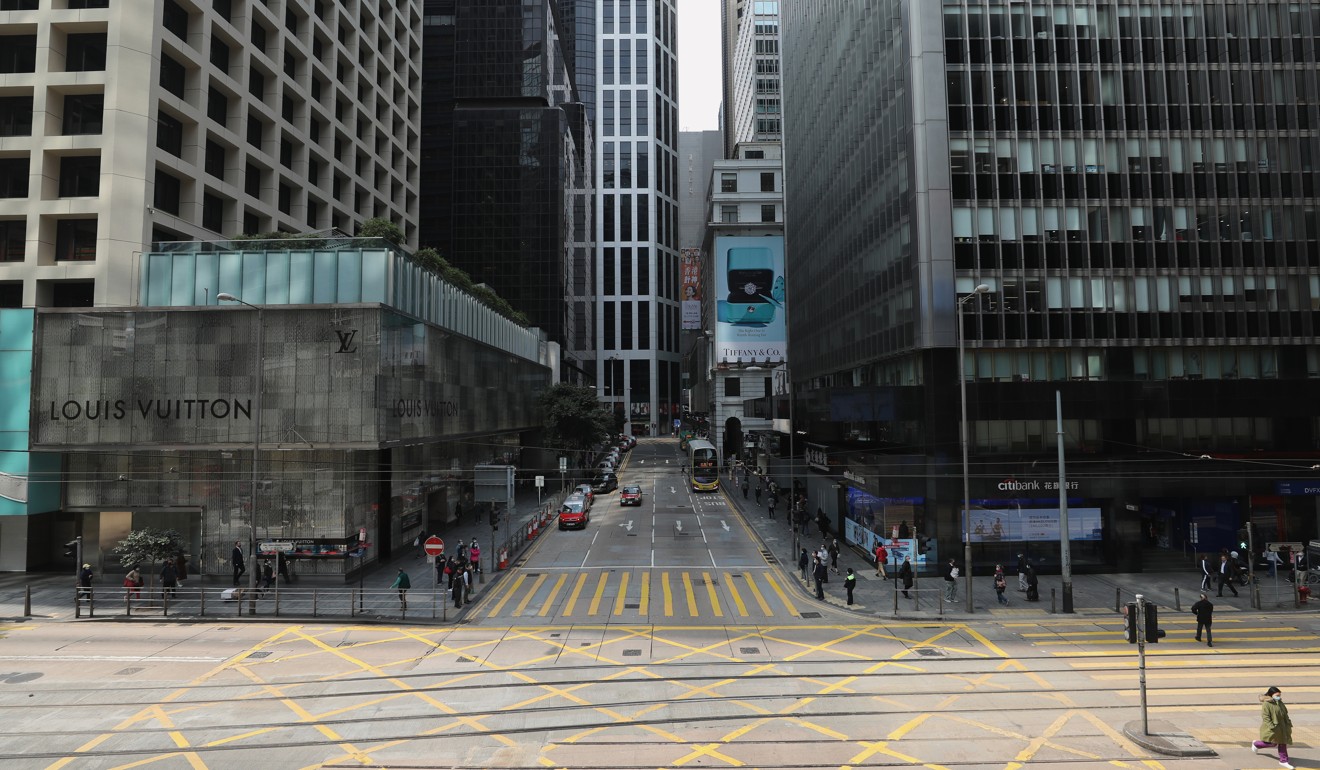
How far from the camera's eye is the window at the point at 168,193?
3522 cm

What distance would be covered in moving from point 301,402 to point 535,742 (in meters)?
21.4

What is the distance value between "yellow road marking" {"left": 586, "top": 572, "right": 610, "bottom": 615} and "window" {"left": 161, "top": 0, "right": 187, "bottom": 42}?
34365 mm

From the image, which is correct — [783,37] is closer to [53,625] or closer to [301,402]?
[301,402]

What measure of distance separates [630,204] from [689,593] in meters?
138

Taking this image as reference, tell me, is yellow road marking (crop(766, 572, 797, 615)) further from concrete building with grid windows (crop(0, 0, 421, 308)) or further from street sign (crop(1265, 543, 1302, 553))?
concrete building with grid windows (crop(0, 0, 421, 308))

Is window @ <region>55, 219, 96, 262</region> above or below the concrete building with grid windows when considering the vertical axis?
below

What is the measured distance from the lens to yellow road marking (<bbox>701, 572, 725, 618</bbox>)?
83.9 ft

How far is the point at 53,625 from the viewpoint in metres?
23.9

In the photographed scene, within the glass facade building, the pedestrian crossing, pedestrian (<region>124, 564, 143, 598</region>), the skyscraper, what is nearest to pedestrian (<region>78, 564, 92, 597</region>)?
pedestrian (<region>124, 564, 143, 598</region>)

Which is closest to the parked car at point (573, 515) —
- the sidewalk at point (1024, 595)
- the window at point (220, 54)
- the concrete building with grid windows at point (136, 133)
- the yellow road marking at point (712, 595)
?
the yellow road marking at point (712, 595)

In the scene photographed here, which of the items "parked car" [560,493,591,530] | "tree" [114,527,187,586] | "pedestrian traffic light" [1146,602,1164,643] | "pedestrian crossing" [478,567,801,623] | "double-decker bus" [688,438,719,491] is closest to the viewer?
"pedestrian traffic light" [1146,602,1164,643]

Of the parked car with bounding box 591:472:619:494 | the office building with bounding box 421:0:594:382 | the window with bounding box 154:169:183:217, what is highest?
the office building with bounding box 421:0:594:382

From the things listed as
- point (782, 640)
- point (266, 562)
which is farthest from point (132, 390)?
point (782, 640)

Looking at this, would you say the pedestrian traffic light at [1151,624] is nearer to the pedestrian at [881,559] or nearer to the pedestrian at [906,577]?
the pedestrian at [906,577]
